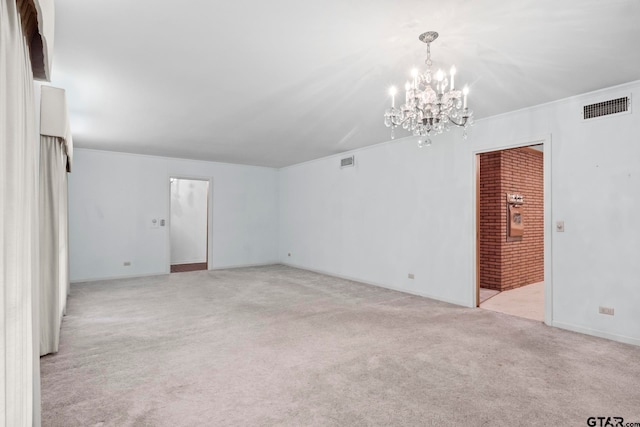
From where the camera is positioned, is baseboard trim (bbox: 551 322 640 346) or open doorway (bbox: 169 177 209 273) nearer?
baseboard trim (bbox: 551 322 640 346)

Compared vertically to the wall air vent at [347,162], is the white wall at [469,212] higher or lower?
lower

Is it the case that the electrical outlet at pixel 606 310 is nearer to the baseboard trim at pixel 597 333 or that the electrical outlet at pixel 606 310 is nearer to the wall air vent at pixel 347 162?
the baseboard trim at pixel 597 333

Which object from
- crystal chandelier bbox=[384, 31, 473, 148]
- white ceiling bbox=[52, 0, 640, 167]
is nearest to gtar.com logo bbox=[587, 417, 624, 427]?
crystal chandelier bbox=[384, 31, 473, 148]

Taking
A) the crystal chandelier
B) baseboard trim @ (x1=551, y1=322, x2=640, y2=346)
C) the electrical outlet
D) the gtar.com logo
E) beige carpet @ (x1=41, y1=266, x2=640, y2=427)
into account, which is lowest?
the gtar.com logo

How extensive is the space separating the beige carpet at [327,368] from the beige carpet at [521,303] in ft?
1.29

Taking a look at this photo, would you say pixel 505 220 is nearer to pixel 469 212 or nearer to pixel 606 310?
pixel 469 212

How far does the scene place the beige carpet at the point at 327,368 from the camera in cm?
230

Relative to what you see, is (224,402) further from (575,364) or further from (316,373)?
(575,364)

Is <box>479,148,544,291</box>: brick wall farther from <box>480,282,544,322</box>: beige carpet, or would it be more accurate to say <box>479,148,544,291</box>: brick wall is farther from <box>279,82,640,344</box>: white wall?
<box>279,82,640,344</box>: white wall

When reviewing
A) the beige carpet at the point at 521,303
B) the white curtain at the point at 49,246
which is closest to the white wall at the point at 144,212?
the white curtain at the point at 49,246

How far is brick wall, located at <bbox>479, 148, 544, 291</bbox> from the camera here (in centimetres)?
621

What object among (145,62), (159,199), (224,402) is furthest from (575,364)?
(159,199)

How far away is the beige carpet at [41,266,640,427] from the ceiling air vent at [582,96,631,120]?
245 cm

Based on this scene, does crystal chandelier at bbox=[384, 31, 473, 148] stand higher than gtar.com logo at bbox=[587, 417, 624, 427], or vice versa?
crystal chandelier at bbox=[384, 31, 473, 148]
